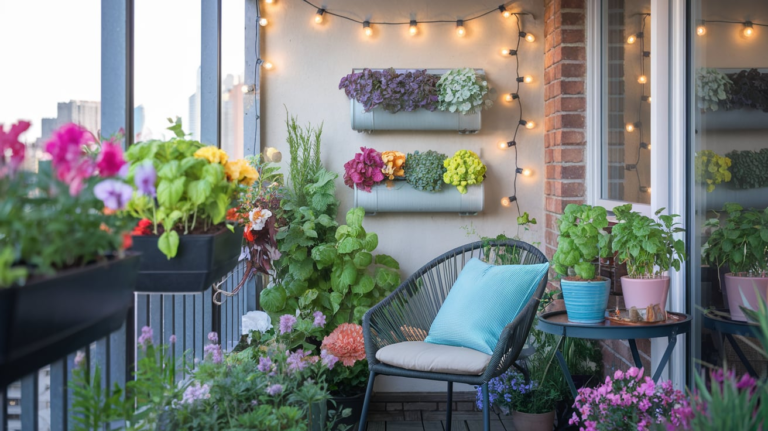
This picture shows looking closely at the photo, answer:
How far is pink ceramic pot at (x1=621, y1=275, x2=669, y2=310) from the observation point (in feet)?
8.20

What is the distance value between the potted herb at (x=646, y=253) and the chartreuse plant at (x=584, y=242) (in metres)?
0.07

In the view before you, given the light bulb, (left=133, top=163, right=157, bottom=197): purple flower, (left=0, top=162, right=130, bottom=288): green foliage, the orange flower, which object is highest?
the light bulb

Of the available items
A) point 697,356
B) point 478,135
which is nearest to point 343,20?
point 478,135

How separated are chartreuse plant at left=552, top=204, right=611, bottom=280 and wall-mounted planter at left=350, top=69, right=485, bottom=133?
1.15m

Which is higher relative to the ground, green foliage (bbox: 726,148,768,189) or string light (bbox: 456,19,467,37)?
string light (bbox: 456,19,467,37)

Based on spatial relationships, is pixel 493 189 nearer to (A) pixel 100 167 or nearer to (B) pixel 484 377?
(B) pixel 484 377

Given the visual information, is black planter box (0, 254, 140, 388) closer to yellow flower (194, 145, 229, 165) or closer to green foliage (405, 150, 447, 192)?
yellow flower (194, 145, 229, 165)

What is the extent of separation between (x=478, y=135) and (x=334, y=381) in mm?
1586

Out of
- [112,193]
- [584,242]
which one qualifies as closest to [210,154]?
[112,193]

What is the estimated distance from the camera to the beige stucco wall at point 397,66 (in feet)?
12.7

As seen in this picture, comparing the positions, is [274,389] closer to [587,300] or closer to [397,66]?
[587,300]

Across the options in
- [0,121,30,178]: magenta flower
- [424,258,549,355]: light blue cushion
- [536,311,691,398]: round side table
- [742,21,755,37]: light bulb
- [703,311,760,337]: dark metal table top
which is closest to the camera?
[0,121,30,178]: magenta flower

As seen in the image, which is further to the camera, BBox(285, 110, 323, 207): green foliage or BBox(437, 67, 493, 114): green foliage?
BBox(285, 110, 323, 207): green foliage

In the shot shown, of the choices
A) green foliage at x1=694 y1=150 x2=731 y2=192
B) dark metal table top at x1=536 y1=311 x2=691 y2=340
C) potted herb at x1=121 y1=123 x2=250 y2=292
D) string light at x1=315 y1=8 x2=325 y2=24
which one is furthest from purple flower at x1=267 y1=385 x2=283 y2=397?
string light at x1=315 y1=8 x2=325 y2=24
